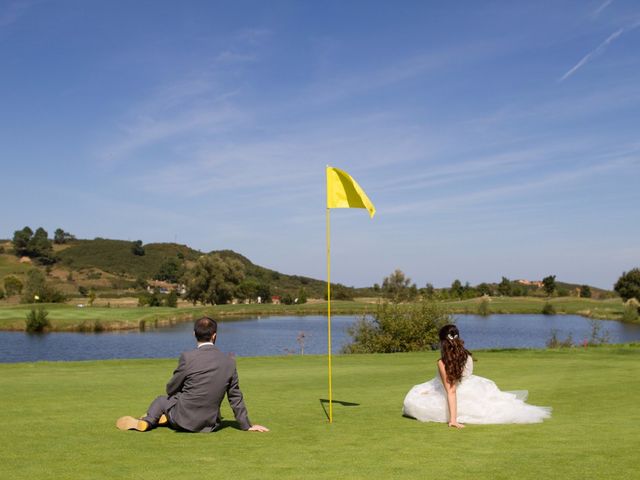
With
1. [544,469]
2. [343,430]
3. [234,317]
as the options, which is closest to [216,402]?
[343,430]

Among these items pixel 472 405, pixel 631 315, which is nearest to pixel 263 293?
pixel 631 315

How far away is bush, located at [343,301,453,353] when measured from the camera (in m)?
31.5

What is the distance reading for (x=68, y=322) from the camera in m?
67.2

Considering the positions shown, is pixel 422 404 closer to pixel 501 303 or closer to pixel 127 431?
pixel 127 431

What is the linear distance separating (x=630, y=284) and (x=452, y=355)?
99470 mm

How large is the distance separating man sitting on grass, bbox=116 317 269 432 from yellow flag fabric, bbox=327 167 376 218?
2975 mm

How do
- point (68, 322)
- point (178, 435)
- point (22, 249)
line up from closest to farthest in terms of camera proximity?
point (178, 435) → point (68, 322) → point (22, 249)

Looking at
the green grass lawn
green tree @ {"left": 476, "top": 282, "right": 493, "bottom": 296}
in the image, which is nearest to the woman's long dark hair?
the green grass lawn

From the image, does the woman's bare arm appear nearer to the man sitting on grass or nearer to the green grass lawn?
the green grass lawn

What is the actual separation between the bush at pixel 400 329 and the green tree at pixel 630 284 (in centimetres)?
7544

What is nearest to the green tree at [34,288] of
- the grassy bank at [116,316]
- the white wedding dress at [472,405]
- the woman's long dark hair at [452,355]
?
the grassy bank at [116,316]

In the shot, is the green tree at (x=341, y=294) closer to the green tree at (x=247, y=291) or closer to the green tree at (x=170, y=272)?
the green tree at (x=247, y=291)

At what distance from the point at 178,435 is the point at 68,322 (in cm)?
6382

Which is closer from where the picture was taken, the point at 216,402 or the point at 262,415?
the point at 216,402
